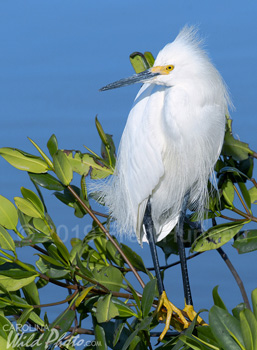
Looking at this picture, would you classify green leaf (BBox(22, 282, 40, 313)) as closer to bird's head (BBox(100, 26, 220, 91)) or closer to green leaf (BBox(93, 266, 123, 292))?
green leaf (BBox(93, 266, 123, 292))

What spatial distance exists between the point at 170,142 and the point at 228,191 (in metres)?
0.29

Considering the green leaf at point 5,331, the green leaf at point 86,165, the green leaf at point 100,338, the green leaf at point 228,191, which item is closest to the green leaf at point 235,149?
the green leaf at point 228,191

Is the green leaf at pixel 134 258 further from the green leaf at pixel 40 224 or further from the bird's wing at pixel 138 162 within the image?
the bird's wing at pixel 138 162

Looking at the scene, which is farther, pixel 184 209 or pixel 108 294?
pixel 184 209

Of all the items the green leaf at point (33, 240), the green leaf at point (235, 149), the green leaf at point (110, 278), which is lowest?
the green leaf at point (110, 278)

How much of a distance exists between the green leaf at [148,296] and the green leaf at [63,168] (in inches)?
13.6

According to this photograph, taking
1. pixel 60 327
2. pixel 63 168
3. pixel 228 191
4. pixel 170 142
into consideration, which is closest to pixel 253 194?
pixel 228 191

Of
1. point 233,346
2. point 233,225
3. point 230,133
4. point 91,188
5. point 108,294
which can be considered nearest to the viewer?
point 233,346

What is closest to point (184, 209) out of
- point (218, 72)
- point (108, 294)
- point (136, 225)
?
point (136, 225)

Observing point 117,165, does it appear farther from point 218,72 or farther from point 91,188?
point 218,72

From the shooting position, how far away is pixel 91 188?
183 centimetres

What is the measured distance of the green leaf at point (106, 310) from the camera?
4.19 feet

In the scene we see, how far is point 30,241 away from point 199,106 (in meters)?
0.65

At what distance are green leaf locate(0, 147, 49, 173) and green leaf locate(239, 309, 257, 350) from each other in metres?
0.70
